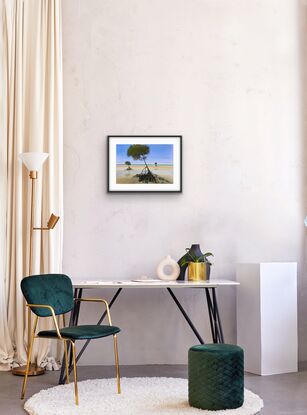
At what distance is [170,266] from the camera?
16.8 ft

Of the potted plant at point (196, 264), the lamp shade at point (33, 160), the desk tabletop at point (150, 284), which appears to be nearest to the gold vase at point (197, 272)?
the potted plant at point (196, 264)

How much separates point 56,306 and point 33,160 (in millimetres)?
1254

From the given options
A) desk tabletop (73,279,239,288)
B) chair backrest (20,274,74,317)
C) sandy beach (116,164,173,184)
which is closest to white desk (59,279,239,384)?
desk tabletop (73,279,239,288)

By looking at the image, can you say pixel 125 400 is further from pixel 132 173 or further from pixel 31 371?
pixel 132 173

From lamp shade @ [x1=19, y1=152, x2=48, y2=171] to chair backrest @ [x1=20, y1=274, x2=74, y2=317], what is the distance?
979mm

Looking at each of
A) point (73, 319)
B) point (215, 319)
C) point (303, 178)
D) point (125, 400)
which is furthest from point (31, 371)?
point (303, 178)

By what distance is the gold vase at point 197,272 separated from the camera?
16.3 ft

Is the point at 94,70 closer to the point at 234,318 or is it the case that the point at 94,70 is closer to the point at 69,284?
the point at 69,284

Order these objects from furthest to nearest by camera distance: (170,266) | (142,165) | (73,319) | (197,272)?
1. (142,165)
2. (170,266)
3. (197,272)
4. (73,319)

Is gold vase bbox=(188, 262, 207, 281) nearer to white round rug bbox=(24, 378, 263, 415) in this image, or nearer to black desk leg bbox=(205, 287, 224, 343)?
black desk leg bbox=(205, 287, 224, 343)

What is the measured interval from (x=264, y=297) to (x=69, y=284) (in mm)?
1507

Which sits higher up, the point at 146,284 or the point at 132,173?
the point at 132,173

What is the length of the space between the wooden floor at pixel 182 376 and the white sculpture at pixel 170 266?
0.74 m

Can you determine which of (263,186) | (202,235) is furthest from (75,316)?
(263,186)
